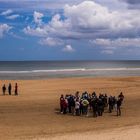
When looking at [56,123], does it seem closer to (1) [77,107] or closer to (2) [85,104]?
(1) [77,107]

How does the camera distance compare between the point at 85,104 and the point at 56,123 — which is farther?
the point at 85,104

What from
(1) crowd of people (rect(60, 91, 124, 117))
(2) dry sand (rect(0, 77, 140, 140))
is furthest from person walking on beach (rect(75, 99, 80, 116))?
(2) dry sand (rect(0, 77, 140, 140))

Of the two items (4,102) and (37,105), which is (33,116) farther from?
(4,102)

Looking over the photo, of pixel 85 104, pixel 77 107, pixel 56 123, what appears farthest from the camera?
pixel 77 107

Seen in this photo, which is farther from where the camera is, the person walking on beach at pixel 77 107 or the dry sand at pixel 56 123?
the person walking on beach at pixel 77 107

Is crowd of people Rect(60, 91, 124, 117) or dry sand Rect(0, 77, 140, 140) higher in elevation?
crowd of people Rect(60, 91, 124, 117)

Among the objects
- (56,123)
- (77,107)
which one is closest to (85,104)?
(77,107)

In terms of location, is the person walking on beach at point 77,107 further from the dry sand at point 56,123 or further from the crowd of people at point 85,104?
the dry sand at point 56,123

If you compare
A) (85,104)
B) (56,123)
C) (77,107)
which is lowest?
(56,123)

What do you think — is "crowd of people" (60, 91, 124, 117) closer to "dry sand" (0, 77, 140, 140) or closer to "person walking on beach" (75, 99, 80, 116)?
"person walking on beach" (75, 99, 80, 116)

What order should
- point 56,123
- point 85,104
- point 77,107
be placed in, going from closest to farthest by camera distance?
point 56,123, point 85,104, point 77,107

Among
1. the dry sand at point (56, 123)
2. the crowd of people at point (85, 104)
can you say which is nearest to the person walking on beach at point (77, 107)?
the crowd of people at point (85, 104)

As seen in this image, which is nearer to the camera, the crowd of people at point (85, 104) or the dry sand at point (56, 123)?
the dry sand at point (56, 123)

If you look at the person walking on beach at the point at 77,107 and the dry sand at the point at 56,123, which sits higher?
the person walking on beach at the point at 77,107
